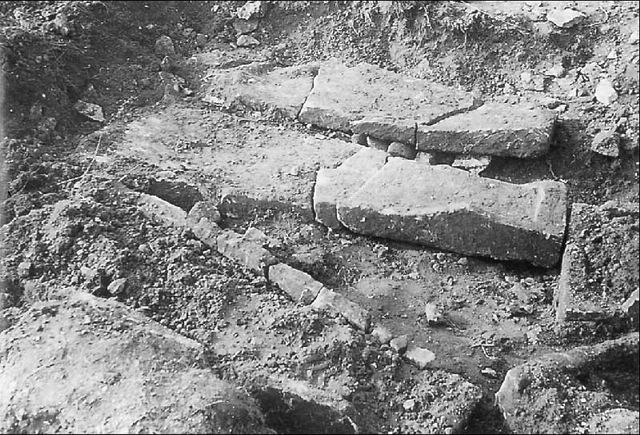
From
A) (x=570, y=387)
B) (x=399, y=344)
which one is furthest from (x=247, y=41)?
(x=570, y=387)

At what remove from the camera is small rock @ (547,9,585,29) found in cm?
464

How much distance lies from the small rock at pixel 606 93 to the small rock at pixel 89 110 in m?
3.11

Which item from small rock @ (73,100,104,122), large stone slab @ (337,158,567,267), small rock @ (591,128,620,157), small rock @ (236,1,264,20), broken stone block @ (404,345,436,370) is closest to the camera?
broken stone block @ (404,345,436,370)

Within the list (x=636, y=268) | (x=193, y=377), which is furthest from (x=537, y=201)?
(x=193, y=377)

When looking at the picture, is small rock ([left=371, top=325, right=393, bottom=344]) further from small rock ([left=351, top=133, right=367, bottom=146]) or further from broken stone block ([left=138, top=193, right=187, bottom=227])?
small rock ([left=351, top=133, right=367, bottom=146])

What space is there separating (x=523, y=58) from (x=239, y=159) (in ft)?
6.19

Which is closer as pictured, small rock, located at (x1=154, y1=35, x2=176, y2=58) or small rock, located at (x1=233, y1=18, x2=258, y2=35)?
small rock, located at (x1=154, y1=35, x2=176, y2=58)

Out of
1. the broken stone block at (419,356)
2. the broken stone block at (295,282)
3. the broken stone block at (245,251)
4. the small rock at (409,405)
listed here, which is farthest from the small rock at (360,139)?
the small rock at (409,405)

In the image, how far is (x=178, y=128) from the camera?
→ 16.1ft

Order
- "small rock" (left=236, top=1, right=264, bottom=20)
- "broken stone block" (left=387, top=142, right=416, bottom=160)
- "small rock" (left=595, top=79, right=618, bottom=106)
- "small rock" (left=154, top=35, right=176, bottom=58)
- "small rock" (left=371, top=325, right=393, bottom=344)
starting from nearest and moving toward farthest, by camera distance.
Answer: "small rock" (left=371, top=325, right=393, bottom=344) → "small rock" (left=595, top=79, right=618, bottom=106) → "broken stone block" (left=387, top=142, right=416, bottom=160) → "small rock" (left=154, top=35, right=176, bottom=58) → "small rock" (left=236, top=1, right=264, bottom=20)

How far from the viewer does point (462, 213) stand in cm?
383

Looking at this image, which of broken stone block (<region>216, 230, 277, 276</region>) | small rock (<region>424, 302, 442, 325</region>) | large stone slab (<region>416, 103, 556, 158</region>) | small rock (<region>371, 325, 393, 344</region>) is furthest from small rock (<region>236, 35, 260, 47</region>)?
small rock (<region>371, 325, 393, 344</region>)

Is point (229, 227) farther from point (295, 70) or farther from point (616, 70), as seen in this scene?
point (616, 70)

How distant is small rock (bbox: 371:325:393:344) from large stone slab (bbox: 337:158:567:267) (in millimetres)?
697
